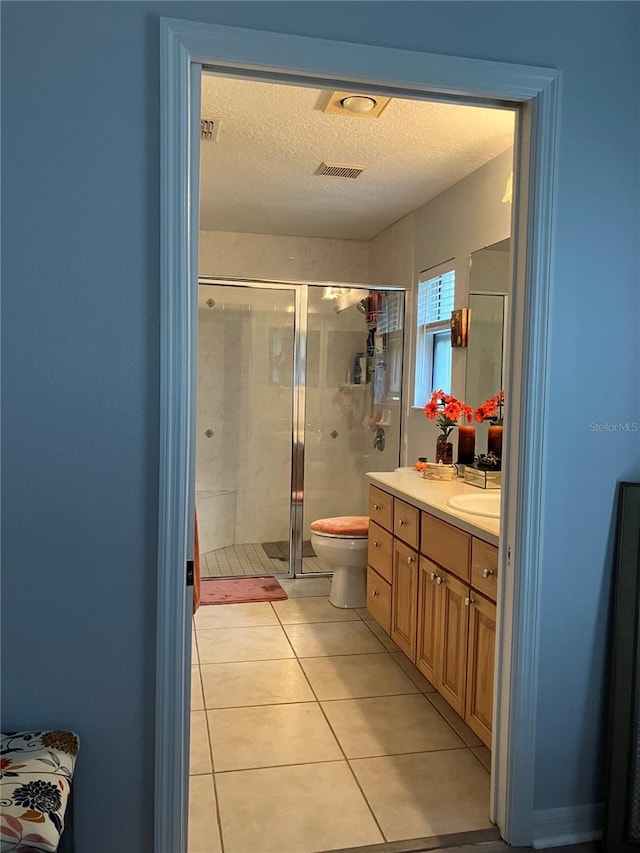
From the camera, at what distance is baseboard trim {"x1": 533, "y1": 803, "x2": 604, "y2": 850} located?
202 centimetres

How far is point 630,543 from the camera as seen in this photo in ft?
6.53

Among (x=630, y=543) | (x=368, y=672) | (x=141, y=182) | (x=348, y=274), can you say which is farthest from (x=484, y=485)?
(x=348, y=274)

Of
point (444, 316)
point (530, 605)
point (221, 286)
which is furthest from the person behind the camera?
point (221, 286)

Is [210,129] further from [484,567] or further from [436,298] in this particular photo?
[484,567]

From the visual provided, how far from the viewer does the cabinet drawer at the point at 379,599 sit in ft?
11.1

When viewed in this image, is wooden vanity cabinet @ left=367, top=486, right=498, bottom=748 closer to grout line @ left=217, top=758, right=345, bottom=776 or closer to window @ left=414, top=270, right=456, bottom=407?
grout line @ left=217, top=758, right=345, bottom=776

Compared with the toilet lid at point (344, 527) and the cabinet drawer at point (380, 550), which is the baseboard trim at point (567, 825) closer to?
the cabinet drawer at point (380, 550)

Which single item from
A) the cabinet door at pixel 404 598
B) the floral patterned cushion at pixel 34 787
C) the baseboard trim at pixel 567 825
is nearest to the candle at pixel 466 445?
the cabinet door at pixel 404 598

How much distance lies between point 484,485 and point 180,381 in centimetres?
200

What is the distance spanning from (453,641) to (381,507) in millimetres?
934

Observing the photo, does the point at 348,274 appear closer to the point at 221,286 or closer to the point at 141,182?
the point at 221,286

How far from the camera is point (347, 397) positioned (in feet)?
16.3

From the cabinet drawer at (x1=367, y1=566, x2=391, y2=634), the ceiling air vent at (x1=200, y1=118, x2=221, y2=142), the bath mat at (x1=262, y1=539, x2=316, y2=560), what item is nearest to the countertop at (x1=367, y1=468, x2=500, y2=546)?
the cabinet drawer at (x1=367, y1=566, x2=391, y2=634)

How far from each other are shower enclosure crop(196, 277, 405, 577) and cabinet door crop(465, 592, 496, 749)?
7.96 ft
